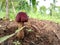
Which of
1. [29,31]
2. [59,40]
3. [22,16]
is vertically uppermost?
[22,16]

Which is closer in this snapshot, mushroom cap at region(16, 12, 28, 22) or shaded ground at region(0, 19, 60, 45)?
mushroom cap at region(16, 12, 28, 22)

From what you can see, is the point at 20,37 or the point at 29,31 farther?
the point at 29,31

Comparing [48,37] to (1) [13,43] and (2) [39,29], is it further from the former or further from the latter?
(1) [13,43]

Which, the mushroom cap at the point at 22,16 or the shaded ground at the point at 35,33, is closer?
the mushroom cap at the point at 22,16

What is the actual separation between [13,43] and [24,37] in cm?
27

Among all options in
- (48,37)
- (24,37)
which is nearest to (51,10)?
(48,37)

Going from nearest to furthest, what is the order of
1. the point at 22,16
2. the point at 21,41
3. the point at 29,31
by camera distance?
1. the point at 22,16
2. the point at 21,41
3. the point at 29,31

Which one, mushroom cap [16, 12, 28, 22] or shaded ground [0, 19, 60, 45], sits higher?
mushroom cap [16, 12, 28, 22]

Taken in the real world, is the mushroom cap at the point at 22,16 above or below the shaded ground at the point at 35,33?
above

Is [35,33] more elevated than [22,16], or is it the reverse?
[22,16]

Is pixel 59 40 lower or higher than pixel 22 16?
lower

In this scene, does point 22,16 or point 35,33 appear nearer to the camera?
point 22,16

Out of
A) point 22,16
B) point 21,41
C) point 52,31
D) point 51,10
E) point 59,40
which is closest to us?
point 22,16

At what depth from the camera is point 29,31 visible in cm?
311
